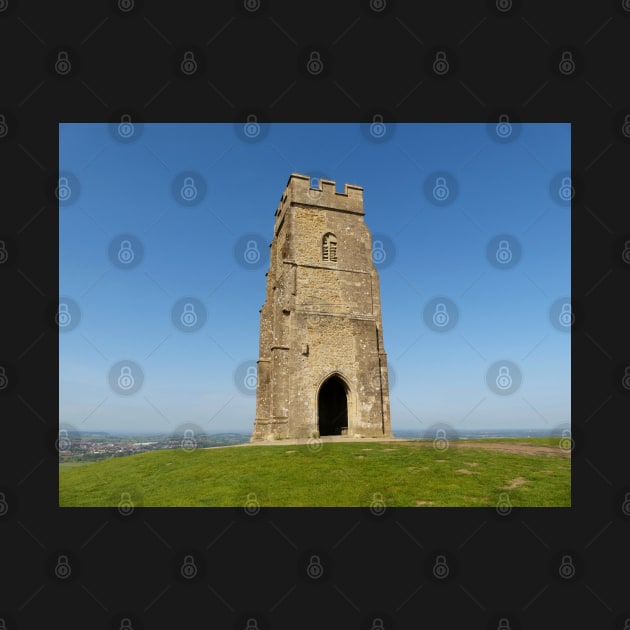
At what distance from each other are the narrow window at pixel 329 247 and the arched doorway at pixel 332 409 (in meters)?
7.20

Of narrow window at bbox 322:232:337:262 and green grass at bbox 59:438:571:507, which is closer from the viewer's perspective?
green grass at bbox 59:438:571:507

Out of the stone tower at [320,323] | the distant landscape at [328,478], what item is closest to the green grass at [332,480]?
the distant landscape at [328,478]

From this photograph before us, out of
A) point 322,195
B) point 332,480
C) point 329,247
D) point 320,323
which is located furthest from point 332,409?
point 332,480

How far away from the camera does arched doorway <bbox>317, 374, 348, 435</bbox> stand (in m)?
23.2

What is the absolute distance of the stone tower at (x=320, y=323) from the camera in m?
18.5

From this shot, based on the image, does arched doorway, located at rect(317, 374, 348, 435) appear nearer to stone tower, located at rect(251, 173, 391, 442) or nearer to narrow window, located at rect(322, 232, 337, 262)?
stone tower, located at rect(251, 173, 391, 442)

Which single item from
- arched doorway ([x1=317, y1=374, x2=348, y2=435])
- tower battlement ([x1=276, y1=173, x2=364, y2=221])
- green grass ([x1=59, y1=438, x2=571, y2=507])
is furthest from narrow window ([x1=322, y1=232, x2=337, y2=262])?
green grass ([x1=59, y1=438, x2=571, y2=507])

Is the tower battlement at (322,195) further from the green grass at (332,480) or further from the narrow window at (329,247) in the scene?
the green grass at (332,480)

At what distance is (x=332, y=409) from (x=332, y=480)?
1480 centimetres

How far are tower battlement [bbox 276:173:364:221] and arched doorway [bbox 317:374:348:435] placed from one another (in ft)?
32.7

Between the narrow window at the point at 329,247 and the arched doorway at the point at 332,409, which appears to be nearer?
the narrow window at the point at 329,247

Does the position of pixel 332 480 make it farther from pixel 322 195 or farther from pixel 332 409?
pixel 322 195
